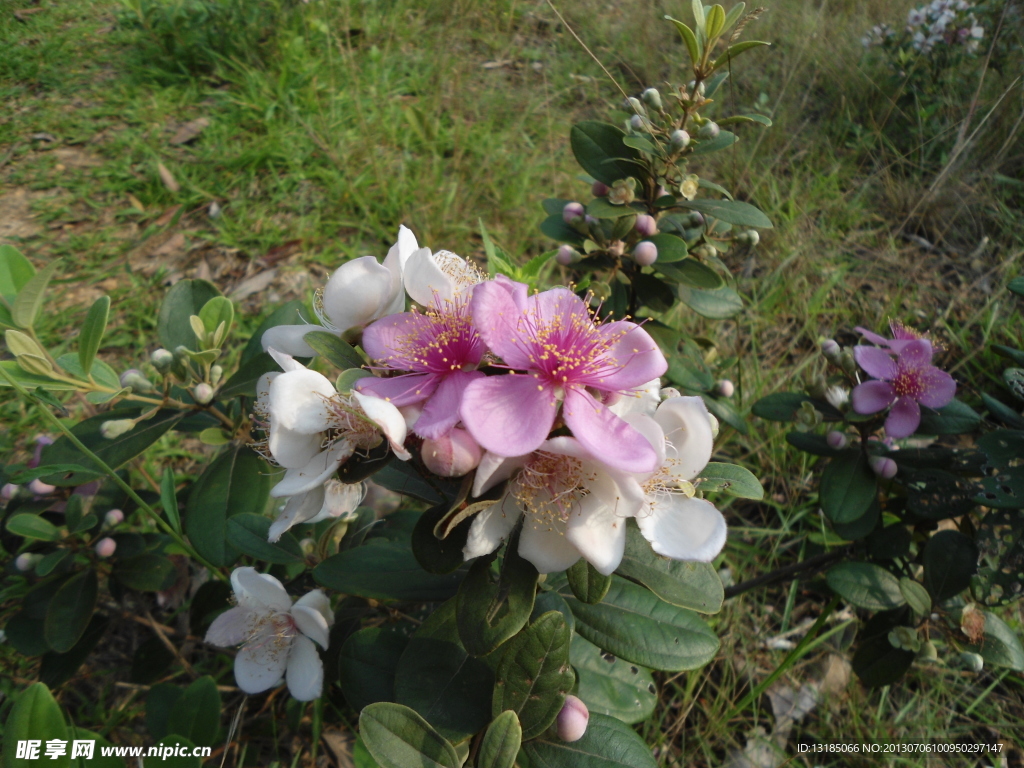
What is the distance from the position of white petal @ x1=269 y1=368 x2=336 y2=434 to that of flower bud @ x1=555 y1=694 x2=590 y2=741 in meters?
0.65

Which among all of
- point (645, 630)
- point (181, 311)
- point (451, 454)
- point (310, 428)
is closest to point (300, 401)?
point (310, 428)

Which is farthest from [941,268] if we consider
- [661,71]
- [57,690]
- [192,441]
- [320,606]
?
[57,690]

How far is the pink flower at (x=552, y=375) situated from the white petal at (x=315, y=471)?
219 mm

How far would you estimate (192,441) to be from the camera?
2617 millimetres

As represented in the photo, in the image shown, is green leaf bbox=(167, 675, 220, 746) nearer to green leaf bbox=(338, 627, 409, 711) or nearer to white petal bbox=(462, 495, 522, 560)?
green leaf bbox=(338, 627, 409, 711)

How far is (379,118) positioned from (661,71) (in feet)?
6.70

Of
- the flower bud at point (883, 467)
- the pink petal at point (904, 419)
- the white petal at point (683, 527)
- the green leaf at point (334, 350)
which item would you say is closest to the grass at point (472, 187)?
the flower bud at point (883, 467)

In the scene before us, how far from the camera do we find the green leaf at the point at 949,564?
1572mm

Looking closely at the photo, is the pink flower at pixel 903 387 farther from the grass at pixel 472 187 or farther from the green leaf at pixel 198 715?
the green leaf at pixel 198 715

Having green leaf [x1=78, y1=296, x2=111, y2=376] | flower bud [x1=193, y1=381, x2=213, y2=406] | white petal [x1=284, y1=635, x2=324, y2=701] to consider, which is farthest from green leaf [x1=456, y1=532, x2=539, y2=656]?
green leaf [x1=78, y1=296, x2=111, y2=376]

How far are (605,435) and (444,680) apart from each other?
641 millimetres

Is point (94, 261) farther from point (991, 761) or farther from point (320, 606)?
point (991, 761)

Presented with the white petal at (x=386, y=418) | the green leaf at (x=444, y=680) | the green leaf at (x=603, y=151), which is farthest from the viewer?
the green leaf at (x=603, y=151)

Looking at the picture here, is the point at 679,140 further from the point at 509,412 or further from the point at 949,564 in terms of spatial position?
the point at 949,564
